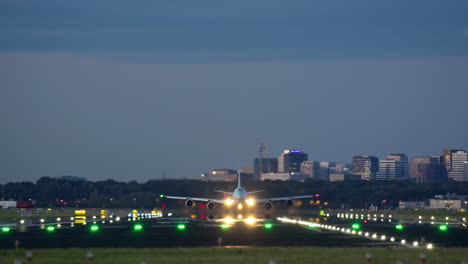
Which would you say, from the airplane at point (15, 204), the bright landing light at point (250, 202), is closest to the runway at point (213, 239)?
the bright landing light at point (250, 202)

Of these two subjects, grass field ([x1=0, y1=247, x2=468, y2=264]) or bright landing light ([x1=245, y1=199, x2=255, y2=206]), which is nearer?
grass field ([x1=0, y1=247, x2=468, y2=264])

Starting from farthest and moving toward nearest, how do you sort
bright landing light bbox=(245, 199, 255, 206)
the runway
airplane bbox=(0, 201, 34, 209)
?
airplane bbox=(0, 201, 34, 209) → bright landing light bbox=(245, 199, 255, 206) → the runway

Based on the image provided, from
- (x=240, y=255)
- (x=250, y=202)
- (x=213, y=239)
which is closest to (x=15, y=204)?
(x=250, y=202)

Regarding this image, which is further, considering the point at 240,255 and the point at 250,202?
the point at 250,202

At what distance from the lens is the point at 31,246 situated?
57.5m

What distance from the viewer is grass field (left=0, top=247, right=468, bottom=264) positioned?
147 ft

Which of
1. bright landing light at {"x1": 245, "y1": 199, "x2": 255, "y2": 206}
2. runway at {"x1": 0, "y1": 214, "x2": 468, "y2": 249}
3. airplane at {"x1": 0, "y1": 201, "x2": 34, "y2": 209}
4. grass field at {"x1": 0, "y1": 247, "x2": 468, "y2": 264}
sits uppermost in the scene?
airplane at {"x1": 0, "y1": 201, "x2": 34, "y2": 209}

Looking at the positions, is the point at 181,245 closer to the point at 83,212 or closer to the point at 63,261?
the point at 63,261

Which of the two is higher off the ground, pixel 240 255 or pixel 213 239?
pixel 213 239

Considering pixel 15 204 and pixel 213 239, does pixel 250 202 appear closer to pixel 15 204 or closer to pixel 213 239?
pixel 213 239

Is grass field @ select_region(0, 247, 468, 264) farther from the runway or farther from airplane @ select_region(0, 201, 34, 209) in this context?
airplane @ select_region(0, 201, 34, 209)

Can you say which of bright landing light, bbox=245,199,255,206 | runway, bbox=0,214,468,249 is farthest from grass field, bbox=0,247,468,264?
bright landing light, bbox=245,199,255,206

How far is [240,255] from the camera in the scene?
48312 millimetres

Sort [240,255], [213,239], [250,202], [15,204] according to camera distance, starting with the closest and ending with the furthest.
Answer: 1. [240,255]
2. [213,239]
3. [250,202]
4. [15,204]
